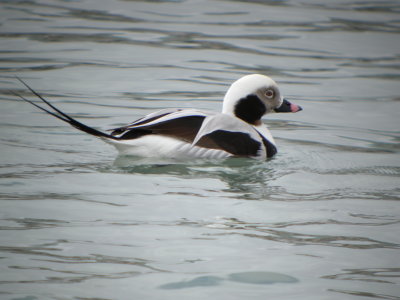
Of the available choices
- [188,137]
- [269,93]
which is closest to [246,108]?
[269,93]

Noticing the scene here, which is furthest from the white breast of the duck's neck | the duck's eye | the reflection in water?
the reflection in water

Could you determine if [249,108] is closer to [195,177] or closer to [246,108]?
[246,108]

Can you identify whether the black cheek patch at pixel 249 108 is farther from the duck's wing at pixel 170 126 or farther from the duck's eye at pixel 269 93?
the duck's wing at pixel 170 126

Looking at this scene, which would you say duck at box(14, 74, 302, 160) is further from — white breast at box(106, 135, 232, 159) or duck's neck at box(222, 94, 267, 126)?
duck's neck at box(222, 94, 267, 126)

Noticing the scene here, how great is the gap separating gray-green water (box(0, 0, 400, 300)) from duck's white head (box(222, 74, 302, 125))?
1.28 feet

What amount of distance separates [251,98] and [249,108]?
0.08m

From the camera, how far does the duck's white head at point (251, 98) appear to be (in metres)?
6.27

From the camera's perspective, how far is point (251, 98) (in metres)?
6.32

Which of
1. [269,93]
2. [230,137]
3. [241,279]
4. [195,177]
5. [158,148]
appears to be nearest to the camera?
[241,279]

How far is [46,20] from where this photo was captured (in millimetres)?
11820

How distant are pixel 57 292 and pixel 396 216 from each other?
7.35ft

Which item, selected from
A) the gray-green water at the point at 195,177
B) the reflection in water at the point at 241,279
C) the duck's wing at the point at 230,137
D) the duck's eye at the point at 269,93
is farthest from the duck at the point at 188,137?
the reflection in water at the point at 241,279

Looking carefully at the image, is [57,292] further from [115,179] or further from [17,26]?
[17,26]

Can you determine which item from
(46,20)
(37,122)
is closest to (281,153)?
(37,122)
